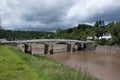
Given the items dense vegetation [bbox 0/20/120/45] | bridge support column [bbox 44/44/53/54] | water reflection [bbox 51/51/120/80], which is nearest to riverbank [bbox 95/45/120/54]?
dense vegetation [bbox 0/20/120/45]

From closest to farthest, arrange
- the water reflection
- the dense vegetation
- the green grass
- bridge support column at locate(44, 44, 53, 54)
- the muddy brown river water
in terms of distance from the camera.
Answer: the green grass, the water reflection, the muddy brown river water, bridge support column at locate(44, 44, 53, 54), the dense vegetation

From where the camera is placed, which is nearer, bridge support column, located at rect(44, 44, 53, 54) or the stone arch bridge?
the stone arch bridge

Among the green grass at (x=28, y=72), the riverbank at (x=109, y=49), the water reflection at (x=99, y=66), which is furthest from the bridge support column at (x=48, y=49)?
the green grass at (x=28, y=72)

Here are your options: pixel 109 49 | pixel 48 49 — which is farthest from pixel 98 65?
pixel 48 49

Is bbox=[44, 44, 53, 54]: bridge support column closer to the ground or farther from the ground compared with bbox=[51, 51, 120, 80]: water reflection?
farther from the ground

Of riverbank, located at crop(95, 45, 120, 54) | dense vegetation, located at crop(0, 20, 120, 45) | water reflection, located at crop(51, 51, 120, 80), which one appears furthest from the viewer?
dense vegetation, located at crop(0, 20, 120, 45)

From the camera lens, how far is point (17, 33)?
174375 millimetres

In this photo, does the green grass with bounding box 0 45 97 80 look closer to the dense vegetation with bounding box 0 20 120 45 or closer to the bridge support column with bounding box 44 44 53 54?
the bridge support column with bounding box 44 44 53 54

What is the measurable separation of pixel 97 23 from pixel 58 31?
775 inches

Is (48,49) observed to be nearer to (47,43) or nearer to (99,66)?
(47,43)

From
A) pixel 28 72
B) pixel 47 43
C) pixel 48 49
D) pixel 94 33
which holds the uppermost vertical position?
pixel 94 33

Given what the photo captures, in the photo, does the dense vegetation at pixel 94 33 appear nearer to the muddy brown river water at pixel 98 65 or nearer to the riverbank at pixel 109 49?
the riverbank at pixel 109 49

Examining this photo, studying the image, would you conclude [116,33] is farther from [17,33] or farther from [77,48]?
[17,33]

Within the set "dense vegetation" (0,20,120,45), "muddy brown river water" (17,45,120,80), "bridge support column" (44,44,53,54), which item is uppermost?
"dense vegetation" (0,20,120,45)
